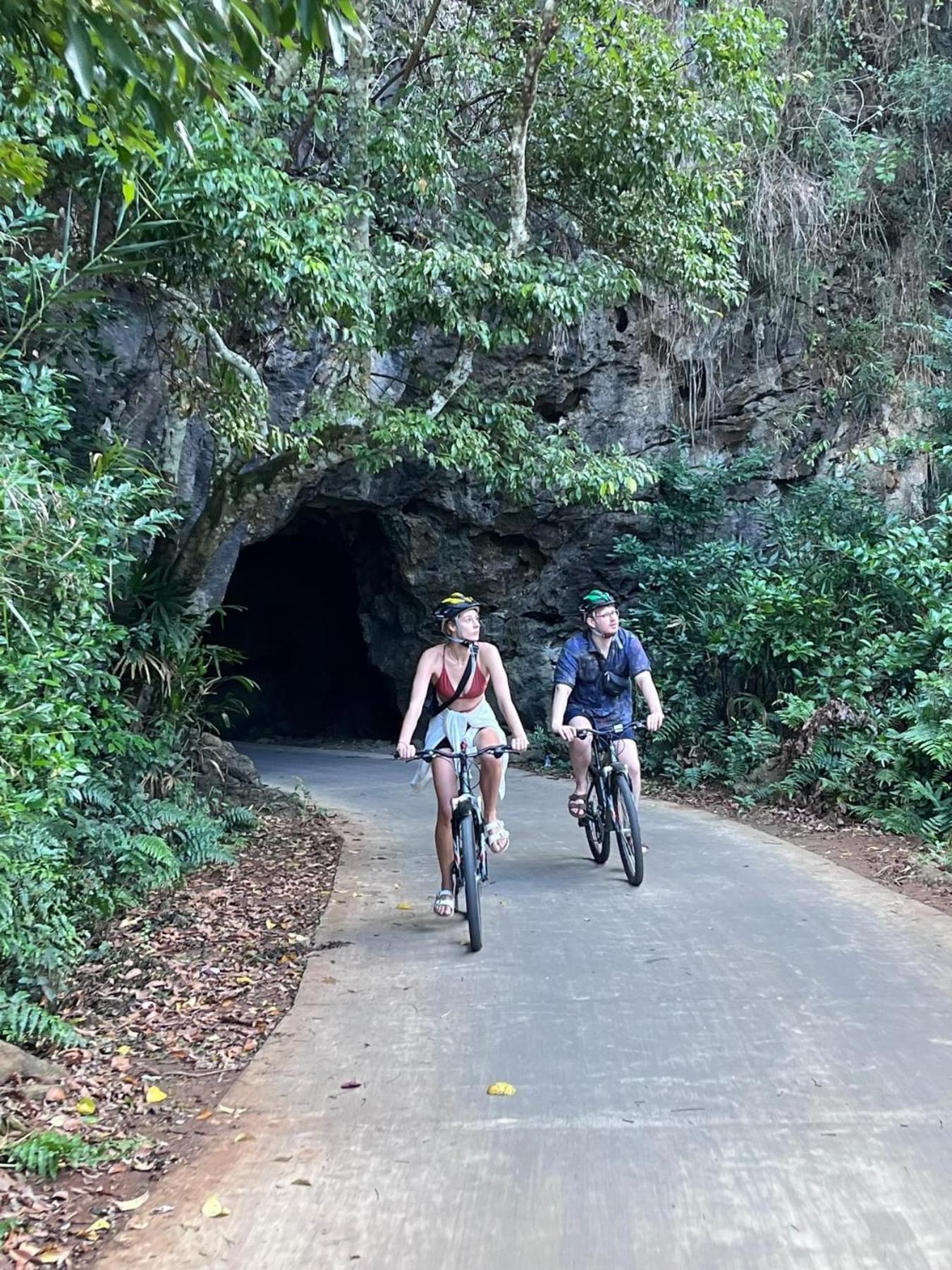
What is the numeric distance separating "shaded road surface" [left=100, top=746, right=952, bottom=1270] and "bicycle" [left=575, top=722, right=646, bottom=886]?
0.90 feet

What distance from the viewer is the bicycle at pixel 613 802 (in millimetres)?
6309

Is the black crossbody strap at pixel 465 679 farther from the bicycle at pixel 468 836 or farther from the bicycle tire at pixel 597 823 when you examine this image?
the bicycle tire at pixel 597 823

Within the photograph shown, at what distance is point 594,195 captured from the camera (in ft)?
33.1

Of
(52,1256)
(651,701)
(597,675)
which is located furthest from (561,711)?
(52,1256)

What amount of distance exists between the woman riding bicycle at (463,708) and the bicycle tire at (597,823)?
1137 millimetres

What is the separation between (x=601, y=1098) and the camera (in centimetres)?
359

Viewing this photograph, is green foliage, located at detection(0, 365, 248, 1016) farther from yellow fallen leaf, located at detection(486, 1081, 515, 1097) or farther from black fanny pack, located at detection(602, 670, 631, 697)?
black fanny pack, located at detection(602, 670, 631, 697)

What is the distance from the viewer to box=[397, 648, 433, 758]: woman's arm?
536cm

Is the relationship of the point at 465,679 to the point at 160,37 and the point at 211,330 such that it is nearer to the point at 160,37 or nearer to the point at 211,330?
the point at 160,37

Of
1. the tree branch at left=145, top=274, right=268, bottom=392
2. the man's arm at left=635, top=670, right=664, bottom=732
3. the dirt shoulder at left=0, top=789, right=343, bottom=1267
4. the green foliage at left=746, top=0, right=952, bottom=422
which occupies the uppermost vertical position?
the green foliage at left=746, top=0, right=952, bottom=422

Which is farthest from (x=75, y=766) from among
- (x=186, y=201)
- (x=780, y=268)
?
(x=780, y=268)

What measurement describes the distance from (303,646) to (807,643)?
52.6 feet

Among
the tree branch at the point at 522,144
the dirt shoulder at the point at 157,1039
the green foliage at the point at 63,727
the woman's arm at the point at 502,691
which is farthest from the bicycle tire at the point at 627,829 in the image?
the tree branch at the point at 522,144

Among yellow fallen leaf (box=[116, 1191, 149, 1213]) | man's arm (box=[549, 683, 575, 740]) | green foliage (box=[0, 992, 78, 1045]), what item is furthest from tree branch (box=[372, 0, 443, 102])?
yellow fallen leaf (box=[116, 1191, 149, 1213])
